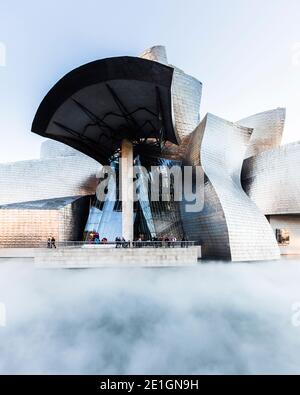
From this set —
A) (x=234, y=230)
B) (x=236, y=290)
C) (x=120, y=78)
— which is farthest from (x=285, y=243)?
(x=120, y=78)

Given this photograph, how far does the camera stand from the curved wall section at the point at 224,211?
13.8 m

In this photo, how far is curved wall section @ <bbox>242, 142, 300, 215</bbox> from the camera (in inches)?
781

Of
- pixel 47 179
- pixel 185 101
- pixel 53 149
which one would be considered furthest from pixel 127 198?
pixel 53 149

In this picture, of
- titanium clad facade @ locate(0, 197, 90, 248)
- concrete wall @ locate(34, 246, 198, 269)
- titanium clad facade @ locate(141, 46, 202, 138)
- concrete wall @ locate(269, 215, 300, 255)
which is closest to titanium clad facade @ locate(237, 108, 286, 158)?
concrete wall @ locate(269, 215, 300, 255)

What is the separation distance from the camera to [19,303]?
7.41 meters

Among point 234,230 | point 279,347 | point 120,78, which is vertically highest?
point 120,78

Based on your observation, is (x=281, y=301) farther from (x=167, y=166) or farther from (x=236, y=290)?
(x=167, y=166)

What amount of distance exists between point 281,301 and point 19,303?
7.71 m

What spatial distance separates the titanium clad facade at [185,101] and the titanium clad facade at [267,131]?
27.2 ft

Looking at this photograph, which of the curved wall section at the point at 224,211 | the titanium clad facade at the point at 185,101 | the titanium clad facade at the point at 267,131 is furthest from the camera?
the titanium clad facade at the point at 267,131

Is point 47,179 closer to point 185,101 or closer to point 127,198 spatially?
point 127,198

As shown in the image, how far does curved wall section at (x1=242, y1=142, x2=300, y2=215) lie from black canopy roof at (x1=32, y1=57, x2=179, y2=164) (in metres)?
9.01

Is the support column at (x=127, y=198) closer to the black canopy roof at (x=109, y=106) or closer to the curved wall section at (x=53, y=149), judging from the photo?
the black canopy roof at (x=109, y=106)

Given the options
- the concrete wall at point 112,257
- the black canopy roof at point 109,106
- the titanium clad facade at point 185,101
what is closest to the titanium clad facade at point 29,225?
the black canopy roof at point 109,106
